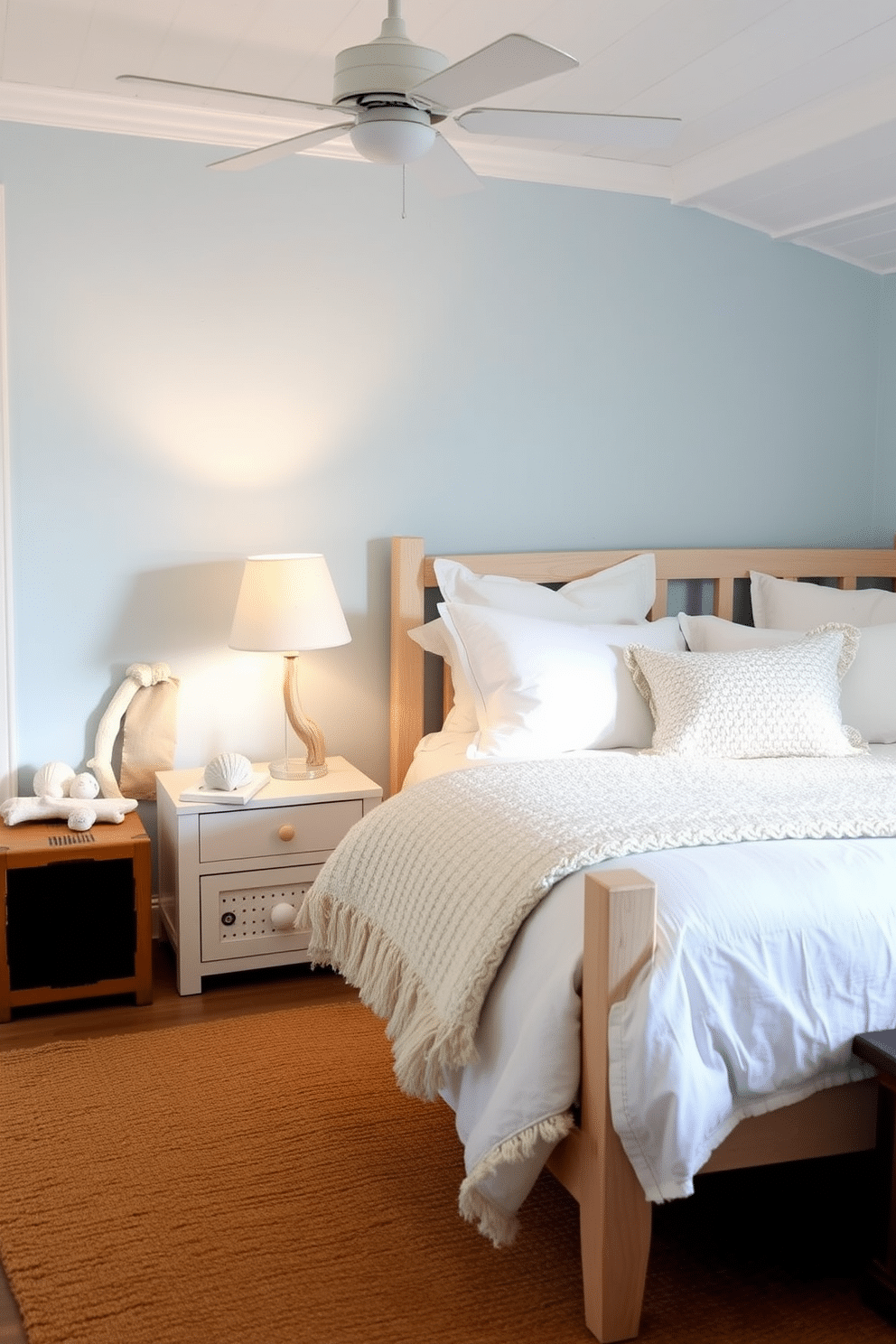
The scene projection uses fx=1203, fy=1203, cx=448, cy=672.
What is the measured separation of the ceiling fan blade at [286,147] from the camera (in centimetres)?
203

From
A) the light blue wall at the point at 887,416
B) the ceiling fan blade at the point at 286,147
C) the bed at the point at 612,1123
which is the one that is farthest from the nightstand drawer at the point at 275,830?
the light blue wall at the point at 887,416

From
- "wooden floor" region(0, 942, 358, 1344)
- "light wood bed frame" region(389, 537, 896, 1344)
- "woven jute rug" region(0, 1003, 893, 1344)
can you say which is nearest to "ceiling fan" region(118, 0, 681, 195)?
"light wood bed frame" region(389, 537, 896, 1344)

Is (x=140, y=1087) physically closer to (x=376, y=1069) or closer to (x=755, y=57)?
(x=376, y=1069)

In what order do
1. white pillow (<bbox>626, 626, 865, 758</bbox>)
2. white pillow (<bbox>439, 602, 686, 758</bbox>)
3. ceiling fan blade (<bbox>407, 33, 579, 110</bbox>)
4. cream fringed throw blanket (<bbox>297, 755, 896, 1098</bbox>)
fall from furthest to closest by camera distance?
white pillow (<bbox>439, 602, 686, 758</bbox>) < white pillow (<bbox>626, 626, 865, 758</bbox>) < cream fringed throw blanket (<bbox>297, 755, 896, 1098</bbox>) < ceiling fan blade (<bbox>407, 33, 579, 110</bbox>)

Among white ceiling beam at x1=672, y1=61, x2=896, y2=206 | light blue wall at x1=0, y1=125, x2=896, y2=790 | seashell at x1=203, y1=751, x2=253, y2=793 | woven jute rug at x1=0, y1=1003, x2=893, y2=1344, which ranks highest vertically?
white ceiling beam at x1=672, y1=61, x2=896, y2=206

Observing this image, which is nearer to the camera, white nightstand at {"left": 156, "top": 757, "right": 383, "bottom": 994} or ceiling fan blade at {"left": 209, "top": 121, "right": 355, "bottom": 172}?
ceiling fan blade at {"left": 209, "top": 121, "right": 355, "bottom": 172}

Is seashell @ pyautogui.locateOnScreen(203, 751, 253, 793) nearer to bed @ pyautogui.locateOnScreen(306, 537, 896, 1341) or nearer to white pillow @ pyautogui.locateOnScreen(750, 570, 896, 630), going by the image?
bed @ pyautogui.locateOnScreen(306, 537, 896, 1341)

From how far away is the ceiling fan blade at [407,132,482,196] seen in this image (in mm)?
2176

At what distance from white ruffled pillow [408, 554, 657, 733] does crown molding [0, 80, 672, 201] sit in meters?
1.17

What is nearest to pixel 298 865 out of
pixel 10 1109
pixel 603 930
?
pixel 10 1109

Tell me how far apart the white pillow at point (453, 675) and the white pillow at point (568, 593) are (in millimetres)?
99

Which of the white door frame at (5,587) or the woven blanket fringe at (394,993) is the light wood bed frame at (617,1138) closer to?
the woven blanket fringe at (394,993)

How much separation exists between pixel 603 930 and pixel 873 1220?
2.24ft

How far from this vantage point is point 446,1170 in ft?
7.47
